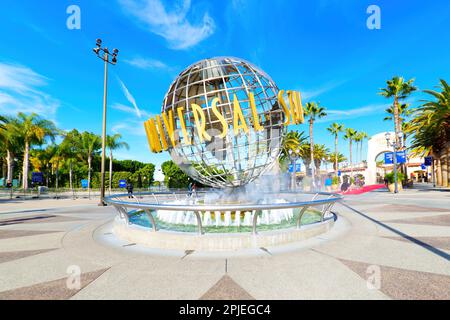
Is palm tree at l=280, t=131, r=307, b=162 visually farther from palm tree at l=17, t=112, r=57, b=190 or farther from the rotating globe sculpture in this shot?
palm tree at l=17, t=112, r=57, b=190

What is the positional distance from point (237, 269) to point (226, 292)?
2.47ft

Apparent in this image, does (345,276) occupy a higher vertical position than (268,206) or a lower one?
lower

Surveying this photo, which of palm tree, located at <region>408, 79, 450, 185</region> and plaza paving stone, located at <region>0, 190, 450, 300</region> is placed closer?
plaza paving stone, located at <region>0, 190, 450, 300</region>

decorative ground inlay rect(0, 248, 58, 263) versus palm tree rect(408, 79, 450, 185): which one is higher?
palm tree rect(408, 79, 450, 185)

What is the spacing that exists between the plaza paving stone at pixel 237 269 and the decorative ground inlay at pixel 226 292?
1 centimetres

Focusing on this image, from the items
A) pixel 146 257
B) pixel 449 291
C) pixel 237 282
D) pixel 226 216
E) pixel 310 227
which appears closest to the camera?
pixel 449 291

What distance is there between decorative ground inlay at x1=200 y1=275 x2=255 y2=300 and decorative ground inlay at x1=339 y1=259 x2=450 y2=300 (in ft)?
6.11

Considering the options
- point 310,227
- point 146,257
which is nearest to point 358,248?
point 310,227

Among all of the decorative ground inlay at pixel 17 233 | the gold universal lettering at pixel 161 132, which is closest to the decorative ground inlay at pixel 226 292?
the gold universal lettering at pixel 161 132

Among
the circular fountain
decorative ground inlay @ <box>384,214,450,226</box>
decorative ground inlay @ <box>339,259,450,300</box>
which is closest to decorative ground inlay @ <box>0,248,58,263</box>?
the circular fountain

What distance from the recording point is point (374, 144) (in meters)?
41.4

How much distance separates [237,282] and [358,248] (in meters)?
3.02

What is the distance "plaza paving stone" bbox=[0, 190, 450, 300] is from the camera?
3.01 m

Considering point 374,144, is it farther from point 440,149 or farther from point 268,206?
point 268,206
